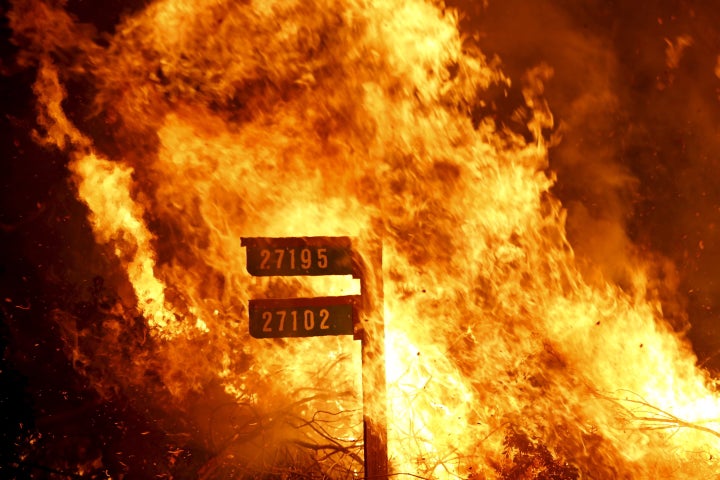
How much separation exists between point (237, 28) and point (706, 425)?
21.9 feet

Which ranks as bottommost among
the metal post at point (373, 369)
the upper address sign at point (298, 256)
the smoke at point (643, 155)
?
the metal post at point (373, 369)

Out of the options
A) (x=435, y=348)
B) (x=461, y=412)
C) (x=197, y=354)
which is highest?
(x=197, y=354)

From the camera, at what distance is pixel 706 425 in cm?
546

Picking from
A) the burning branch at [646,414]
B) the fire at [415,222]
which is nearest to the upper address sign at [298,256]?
the fire at [415,222]

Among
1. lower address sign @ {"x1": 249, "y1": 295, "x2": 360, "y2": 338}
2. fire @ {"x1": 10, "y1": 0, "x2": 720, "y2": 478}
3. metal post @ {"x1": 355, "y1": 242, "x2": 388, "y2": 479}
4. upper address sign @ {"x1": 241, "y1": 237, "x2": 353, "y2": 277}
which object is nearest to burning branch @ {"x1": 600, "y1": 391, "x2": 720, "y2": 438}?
fire @ {"x1": 10, "y1": 0, "x2": 720, "y2": 478}

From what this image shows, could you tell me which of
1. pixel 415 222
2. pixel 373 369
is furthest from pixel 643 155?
pixel 373 369

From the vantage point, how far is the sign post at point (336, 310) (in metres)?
3.52

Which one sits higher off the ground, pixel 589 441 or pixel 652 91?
pixel 652 91

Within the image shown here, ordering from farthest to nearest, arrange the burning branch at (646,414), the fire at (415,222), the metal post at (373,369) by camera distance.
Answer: the fire at (415,222), the burning branch at (646,414), the metal post at (373,369)

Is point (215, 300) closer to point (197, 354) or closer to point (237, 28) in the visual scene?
point (197, 354)

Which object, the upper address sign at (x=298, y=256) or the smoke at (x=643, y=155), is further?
the smoke at (x=643, y=155)

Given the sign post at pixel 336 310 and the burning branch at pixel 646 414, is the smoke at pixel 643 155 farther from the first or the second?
the sign post at pixel 336 310

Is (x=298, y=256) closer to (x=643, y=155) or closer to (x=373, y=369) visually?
(x=373, y=369)

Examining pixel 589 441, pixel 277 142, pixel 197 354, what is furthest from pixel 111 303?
pixel 589 441
